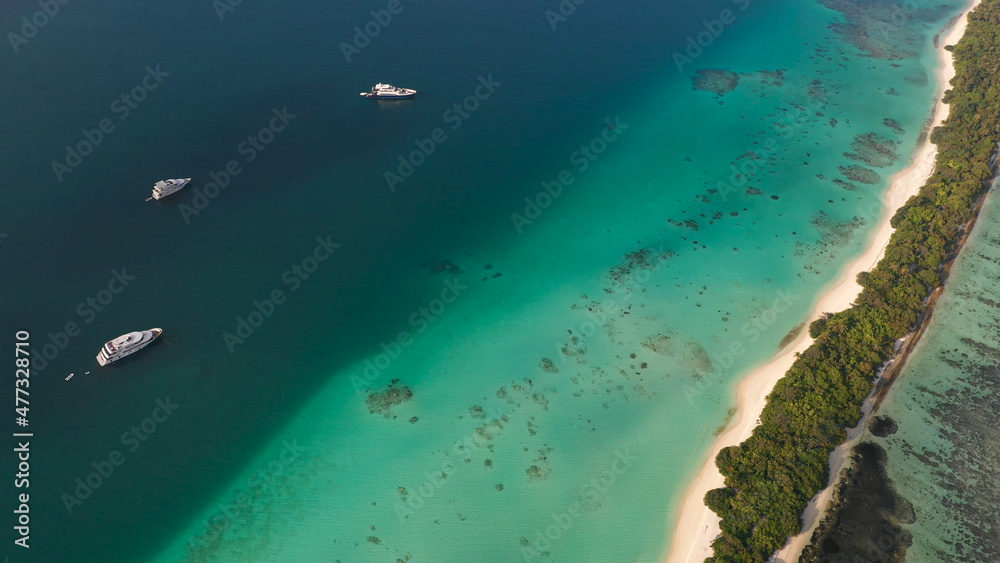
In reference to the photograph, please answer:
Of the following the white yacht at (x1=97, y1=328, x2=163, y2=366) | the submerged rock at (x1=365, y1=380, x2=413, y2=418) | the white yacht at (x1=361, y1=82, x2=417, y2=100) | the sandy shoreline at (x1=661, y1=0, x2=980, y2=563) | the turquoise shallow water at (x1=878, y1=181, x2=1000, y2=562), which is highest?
the white yacht at (x1=361, y1=82, x2=417, y2=100)

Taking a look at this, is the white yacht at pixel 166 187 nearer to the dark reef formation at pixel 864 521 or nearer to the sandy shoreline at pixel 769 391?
the sandy shoreline at pixel 769 391

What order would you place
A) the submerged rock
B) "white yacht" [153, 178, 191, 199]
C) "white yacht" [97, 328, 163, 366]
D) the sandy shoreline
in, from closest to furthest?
the sandy shoreline → the submerged rock → "white yacht" [97, 328, 163, 366] → "white yacht" [153, 178, 191, 199]

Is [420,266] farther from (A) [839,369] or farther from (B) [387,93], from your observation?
(A) [839,369]

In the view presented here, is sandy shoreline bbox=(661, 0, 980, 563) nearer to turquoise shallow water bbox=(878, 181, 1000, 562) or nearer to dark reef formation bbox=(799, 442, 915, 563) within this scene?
dark reef formation bbox=(799, 442, 915, 563)

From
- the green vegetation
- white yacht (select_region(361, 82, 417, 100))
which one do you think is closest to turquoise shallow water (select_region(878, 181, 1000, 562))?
the green vegetation

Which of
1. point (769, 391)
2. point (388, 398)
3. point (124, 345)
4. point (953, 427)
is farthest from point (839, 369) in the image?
point (124, 345)

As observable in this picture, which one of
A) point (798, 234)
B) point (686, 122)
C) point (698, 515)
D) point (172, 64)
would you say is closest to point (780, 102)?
point (686, 122)

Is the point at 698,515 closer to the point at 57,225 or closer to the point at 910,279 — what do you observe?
the point at 910,279
